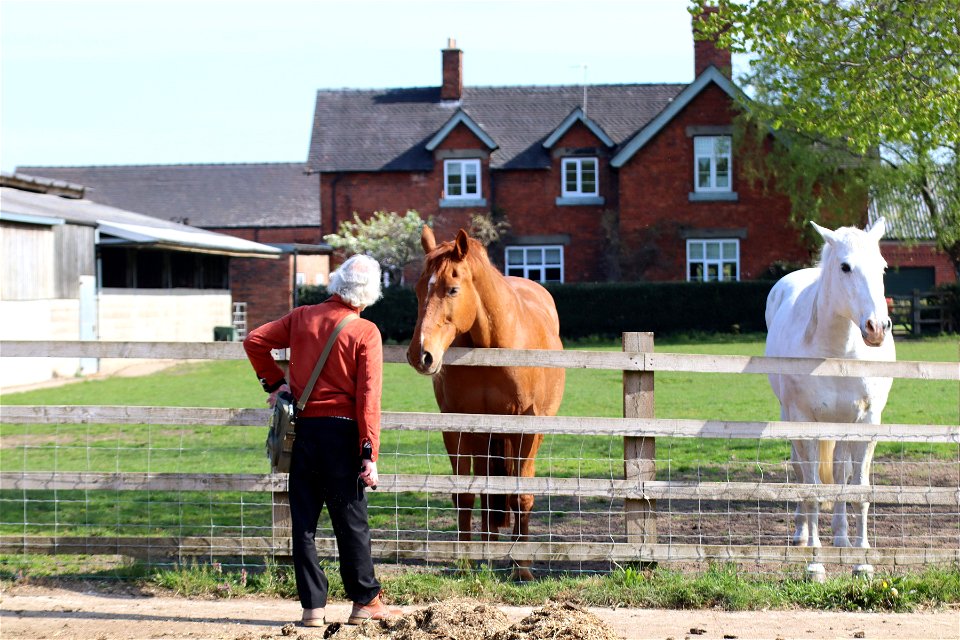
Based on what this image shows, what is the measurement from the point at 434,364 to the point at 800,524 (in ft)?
10.5

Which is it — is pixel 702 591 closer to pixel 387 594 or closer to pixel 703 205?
pixel 387 594

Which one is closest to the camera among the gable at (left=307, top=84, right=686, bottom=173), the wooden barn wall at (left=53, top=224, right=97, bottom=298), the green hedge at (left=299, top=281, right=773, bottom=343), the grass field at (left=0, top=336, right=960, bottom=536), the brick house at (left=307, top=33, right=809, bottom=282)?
the grass field at (left=0, top=336, right=960, bottom=536)

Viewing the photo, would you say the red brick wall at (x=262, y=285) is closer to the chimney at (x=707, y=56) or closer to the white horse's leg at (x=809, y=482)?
the chimney at (x=707, y=56)

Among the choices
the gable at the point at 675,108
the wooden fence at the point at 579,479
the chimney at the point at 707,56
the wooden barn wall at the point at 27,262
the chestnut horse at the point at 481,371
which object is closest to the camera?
the chestnut horse at the point at 481,371

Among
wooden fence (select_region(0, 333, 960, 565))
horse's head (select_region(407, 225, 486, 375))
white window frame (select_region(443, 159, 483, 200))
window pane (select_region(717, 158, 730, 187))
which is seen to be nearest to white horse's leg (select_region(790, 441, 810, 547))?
wooden fence (select_region(0, 333, 960, 565))

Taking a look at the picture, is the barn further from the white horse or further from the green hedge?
the white horse

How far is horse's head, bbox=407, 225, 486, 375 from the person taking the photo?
598 cm

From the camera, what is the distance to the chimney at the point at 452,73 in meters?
39.9

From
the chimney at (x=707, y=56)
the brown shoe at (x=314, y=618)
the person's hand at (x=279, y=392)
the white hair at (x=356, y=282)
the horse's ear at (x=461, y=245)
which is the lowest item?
the brown shoe at (x=314, y=618)

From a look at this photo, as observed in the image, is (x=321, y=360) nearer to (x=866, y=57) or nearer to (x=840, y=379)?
(x=840, y=379)

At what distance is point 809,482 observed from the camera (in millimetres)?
7039

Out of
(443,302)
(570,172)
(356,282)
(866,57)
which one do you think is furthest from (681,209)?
(356,282)

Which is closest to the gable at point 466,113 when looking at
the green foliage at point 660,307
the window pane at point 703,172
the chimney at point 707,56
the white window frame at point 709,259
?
the chimney at point 707,56

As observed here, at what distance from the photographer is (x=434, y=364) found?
5.96 meters
